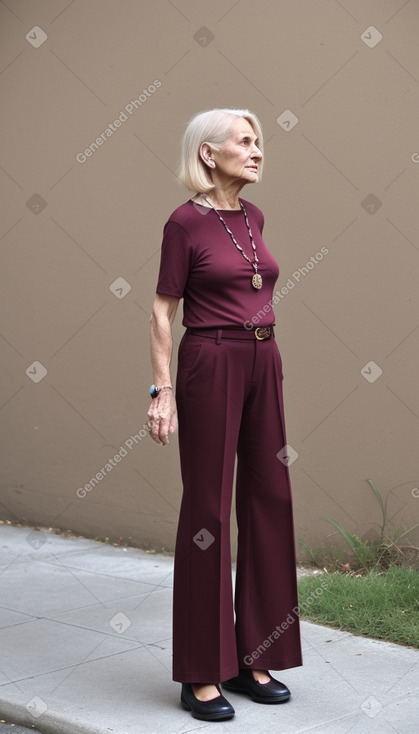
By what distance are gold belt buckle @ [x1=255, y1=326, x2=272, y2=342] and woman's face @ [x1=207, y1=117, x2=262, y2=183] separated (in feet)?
1.63

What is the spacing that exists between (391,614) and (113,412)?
211cm

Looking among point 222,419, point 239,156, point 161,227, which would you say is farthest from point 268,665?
point 161,227

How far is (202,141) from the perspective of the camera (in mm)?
3617

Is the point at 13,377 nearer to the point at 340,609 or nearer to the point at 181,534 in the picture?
the point at 340,609

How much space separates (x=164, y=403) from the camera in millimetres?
3518

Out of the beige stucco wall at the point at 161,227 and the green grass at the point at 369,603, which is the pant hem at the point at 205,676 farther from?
the beige stucco wall at the point at 161,227

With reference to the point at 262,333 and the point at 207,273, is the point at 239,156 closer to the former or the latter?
the point at 207,273

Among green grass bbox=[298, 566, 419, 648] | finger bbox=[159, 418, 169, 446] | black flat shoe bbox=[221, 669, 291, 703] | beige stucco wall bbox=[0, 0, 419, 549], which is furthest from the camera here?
beige stucco wall bbox=[0, 0, 419, 549]

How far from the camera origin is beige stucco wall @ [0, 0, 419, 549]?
197 inches

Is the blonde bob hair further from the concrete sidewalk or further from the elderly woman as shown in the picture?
the concrete sidewalk

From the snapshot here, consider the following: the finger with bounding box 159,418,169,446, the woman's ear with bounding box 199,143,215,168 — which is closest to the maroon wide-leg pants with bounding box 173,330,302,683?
the finger with bounding box 159,418,169,446

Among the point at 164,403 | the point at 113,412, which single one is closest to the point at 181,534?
the point at 164,403

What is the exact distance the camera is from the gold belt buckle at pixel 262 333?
3601 millimetres

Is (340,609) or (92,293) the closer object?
(340,609)
